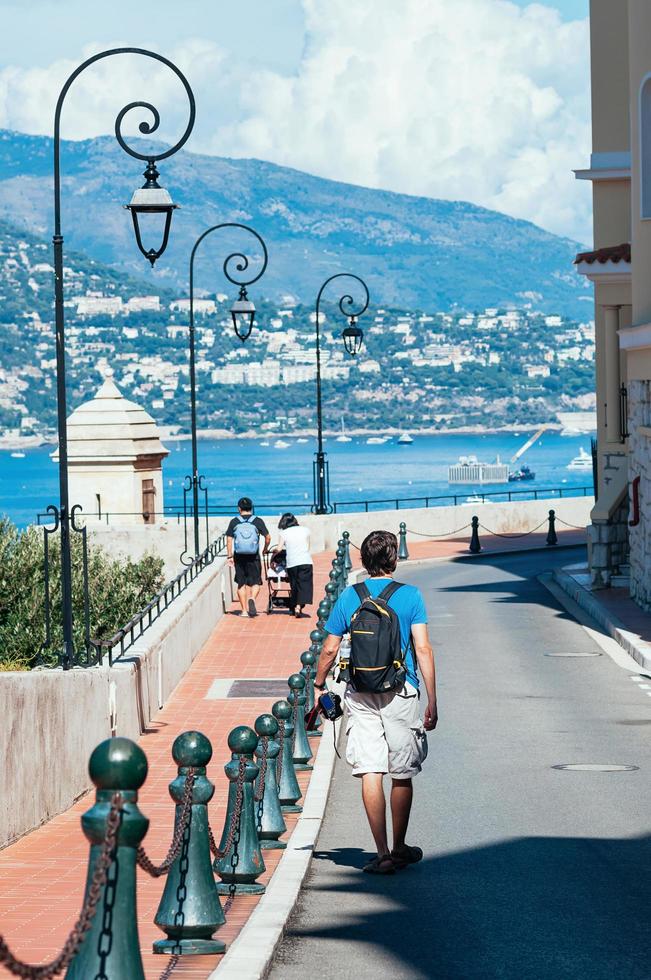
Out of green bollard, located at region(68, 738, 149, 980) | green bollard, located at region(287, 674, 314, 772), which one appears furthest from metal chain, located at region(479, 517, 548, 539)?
green bollard, located at region(68, 738, 149, 980)

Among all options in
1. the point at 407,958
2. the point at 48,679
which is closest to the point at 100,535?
the point at 48,679

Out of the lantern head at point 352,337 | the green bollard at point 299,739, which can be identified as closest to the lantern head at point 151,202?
the green bollard at point 299,739

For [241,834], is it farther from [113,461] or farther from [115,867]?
[113,461]

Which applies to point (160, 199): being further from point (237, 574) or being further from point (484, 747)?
point (237, 574)

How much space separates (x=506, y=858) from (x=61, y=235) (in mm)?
8228

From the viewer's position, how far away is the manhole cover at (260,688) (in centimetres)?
1844

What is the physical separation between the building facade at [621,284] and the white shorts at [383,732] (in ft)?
54.1

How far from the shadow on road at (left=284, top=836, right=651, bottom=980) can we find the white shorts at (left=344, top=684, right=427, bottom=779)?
0.66 meters

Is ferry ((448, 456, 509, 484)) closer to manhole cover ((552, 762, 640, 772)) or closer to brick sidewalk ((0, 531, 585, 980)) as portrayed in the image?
brick sidewalk ((0, 531, 585, 980))

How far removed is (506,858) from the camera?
387 inches

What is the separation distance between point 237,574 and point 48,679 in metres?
13.5

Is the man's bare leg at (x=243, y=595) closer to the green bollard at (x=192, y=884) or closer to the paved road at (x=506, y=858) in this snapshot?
the paved road at (x=506, y=858)

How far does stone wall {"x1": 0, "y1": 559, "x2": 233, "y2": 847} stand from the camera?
10945 millimetres

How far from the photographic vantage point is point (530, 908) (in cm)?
856
